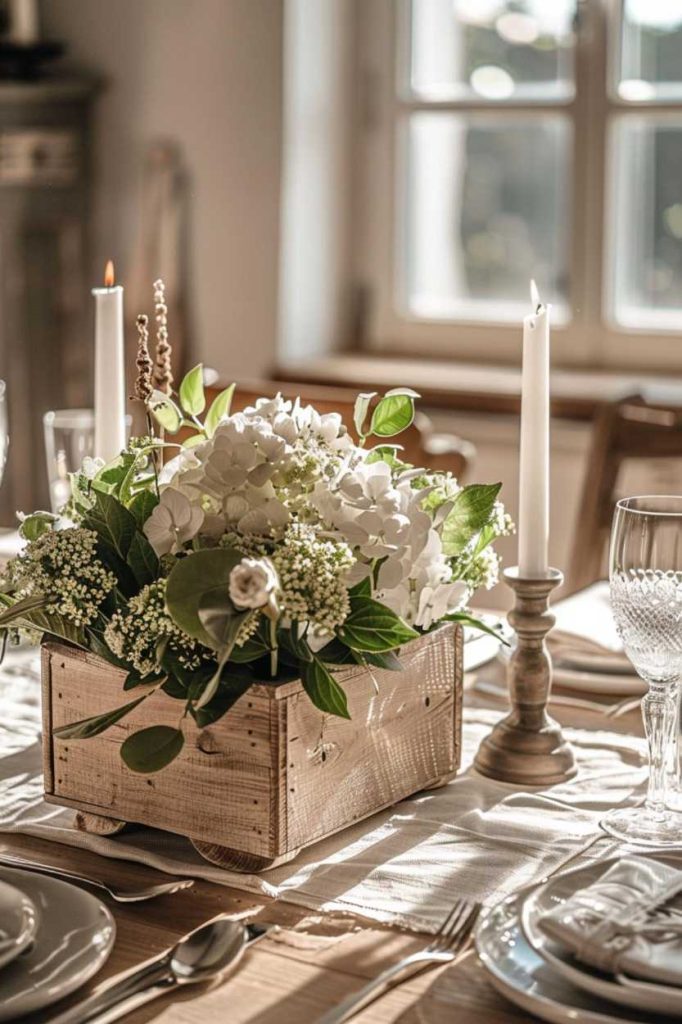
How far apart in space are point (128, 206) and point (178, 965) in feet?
8.01

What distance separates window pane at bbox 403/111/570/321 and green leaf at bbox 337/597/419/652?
2009mm

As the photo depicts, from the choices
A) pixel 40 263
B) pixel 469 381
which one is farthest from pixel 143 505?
pixel 40 263

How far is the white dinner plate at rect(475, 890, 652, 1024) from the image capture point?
0.69 metres

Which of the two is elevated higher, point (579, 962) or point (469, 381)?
point (469, 381)

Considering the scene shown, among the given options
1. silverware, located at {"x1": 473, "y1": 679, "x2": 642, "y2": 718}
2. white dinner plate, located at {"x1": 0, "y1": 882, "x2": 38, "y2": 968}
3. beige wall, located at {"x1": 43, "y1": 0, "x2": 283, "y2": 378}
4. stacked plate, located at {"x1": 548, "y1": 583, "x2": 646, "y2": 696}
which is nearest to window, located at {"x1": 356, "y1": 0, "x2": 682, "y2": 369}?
beige wall, located at {"x1": 43, "y1": 0, "x2": 283, "y2": 378}

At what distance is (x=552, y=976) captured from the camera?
722mm

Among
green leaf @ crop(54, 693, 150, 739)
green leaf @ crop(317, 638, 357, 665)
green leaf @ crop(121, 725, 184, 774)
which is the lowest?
green leaf @ crop(121, 725, 184, 774)

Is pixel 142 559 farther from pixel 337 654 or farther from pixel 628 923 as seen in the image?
pixel 628 923

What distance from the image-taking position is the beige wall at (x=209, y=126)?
2781 millimetres

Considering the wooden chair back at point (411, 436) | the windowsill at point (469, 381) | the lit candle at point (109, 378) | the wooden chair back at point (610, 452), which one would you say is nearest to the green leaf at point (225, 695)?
the lit candle at point (109, 378)

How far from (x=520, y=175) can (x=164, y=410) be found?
6.58 feet

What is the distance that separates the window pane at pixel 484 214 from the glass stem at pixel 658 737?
74.6 inches

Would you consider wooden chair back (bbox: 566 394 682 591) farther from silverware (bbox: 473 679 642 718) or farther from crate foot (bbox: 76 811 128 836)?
crate foot (bbox: 76 811 128 836)

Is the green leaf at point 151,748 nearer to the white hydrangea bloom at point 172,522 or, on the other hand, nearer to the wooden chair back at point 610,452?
the white hydrangea bloom at point 172,522
